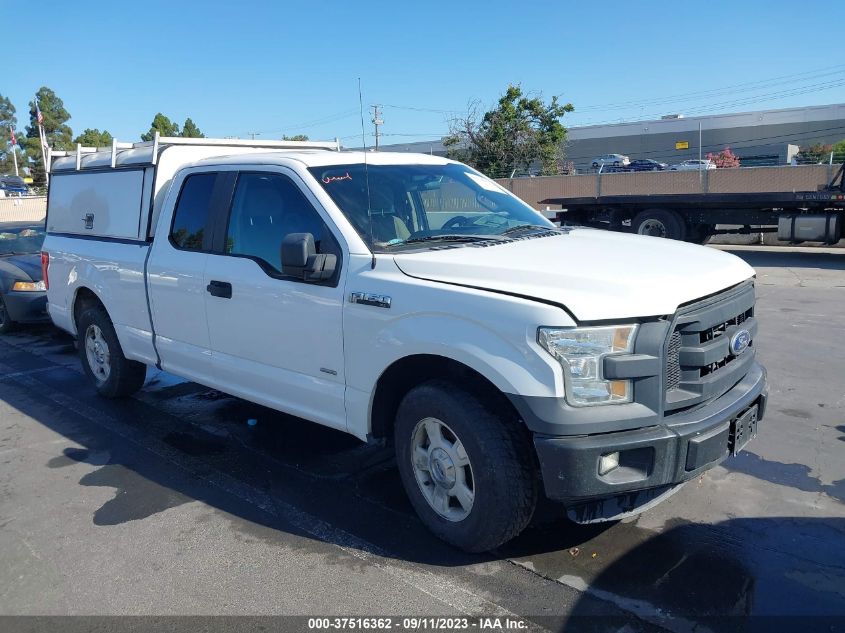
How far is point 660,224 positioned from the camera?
15.6 meters

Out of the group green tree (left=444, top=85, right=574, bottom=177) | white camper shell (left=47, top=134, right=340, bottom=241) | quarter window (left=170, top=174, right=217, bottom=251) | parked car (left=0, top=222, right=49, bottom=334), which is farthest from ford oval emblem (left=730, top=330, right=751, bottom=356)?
green tree (left=444, top=85, right=574, bottom=177)

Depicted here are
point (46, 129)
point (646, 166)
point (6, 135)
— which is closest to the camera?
point (646, 166)

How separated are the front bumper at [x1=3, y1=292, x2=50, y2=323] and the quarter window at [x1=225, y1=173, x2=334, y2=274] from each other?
596 cm

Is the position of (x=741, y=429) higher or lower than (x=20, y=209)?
lower

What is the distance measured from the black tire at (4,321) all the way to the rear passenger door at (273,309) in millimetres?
6435

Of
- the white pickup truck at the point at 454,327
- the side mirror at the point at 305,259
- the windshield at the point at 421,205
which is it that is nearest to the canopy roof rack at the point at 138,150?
the white pickup truck at the point at 454,327

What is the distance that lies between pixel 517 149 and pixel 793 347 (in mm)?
27571

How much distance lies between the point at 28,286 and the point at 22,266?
52 cm

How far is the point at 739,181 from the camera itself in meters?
22.6

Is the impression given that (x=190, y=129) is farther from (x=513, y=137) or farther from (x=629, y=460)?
(x=629, y=460)

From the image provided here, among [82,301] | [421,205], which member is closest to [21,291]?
[82,301]

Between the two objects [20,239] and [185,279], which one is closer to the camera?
[185,279]

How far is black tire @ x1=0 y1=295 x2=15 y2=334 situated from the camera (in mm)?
9680

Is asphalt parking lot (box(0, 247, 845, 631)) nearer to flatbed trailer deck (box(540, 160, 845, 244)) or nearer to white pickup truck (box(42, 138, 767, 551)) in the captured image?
white pickup truck (box(42, 138, 767, 551))
